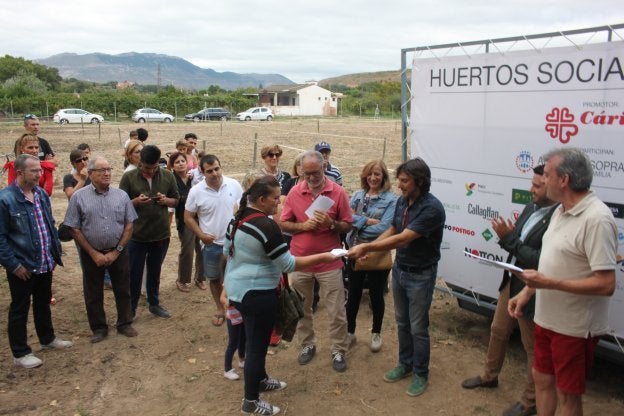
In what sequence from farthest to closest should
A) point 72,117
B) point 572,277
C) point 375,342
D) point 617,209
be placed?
point 72,117
point 375,342
point 617,209
point 572,277

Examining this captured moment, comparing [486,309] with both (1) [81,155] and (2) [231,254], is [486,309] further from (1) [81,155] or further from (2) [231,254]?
(1) [81,155]

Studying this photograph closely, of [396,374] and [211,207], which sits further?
[211,207]


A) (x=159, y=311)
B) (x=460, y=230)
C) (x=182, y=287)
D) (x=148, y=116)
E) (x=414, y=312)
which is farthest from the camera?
(x=148, y=116)

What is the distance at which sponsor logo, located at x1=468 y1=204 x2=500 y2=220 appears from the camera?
4523 mm

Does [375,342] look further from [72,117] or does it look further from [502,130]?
[72,117]

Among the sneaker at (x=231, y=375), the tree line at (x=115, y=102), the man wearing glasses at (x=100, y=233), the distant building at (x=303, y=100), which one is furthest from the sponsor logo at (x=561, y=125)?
the distant building at (x=303, y=100)

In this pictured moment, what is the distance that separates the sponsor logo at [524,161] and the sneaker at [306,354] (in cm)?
243

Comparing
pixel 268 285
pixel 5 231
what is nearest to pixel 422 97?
pixel 268 285

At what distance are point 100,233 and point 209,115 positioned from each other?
4258cm

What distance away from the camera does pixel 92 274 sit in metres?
5.19

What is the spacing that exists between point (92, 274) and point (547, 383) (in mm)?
4133

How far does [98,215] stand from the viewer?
5004 mm

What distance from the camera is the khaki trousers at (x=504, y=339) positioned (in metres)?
3.79

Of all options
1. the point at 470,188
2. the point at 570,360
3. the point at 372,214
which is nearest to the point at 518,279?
the point at 570,360
